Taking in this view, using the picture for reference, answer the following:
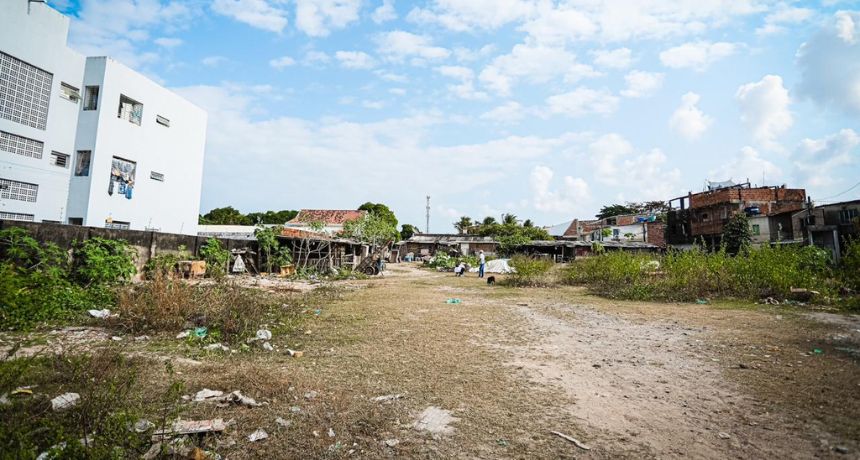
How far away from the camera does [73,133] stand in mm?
17188

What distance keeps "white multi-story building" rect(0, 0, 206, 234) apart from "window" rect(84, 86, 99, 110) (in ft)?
0.15

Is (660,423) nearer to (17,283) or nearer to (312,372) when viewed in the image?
(312,372)

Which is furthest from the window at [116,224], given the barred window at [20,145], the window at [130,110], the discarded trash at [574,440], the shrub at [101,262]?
the discarded trash at [574,440]

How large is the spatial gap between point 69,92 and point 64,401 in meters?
20.8

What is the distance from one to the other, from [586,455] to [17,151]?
2238 cm

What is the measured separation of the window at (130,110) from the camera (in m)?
18.3

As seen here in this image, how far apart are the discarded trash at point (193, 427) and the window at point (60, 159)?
804 inches

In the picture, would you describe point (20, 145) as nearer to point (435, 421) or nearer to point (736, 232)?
point (435, 421)

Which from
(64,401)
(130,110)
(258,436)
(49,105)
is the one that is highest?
(130,110)

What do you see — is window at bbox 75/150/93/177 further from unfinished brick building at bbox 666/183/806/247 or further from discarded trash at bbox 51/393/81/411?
unfinished brick building at bbox 666/183/806/247

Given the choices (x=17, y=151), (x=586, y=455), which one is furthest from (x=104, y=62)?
(x=586, y=455)

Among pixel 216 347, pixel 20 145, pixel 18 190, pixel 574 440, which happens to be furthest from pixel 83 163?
pixel 574 440

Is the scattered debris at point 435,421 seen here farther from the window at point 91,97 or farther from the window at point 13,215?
the window at point 91,97

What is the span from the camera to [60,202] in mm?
16734
